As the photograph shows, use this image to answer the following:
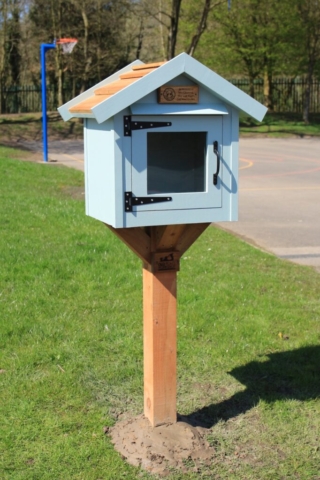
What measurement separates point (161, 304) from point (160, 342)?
0.69 ft

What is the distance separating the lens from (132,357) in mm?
4727

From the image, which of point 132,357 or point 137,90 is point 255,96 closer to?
point 132,357

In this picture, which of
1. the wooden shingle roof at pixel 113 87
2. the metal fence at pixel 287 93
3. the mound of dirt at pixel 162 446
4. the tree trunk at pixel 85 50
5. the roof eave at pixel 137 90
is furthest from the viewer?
the metal fence at pixel 287 93

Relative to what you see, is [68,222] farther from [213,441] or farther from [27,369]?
[213,441]

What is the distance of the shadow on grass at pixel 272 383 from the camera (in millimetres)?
4031

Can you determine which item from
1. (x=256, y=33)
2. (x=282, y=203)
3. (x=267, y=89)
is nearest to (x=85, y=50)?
(x=256, y=33)

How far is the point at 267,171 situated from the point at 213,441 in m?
15.2

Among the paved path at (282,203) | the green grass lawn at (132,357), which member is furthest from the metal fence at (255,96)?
the green grass lawn at (132,357)

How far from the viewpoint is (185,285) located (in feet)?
20.4

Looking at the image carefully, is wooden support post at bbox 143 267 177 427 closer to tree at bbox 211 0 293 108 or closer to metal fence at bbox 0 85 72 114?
tree at bbox 211 0 293 108

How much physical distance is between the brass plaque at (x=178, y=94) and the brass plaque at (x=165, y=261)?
0.81 meters

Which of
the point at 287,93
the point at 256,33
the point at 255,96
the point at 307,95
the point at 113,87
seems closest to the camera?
the point at 113,87

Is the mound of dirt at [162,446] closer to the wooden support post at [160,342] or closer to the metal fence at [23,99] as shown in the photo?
the wooden support post at [160,342]

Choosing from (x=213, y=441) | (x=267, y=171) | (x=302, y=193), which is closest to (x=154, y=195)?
(x=213, y=441)
